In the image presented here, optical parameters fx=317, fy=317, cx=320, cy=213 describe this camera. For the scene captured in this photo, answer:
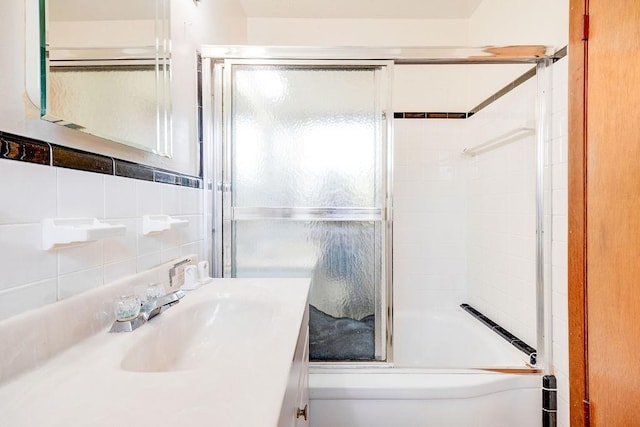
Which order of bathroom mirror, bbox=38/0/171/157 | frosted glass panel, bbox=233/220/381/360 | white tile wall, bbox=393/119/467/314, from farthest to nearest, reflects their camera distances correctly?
white tile wall, bbox=393/119/467/314
frosted glass panel, bbox=233/220/381/360
bathroom mirror, bbox=38/0/171/157

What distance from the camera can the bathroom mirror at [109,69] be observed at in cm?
67

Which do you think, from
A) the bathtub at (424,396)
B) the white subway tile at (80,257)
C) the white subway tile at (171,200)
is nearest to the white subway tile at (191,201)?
the white subway tile at (171,200)

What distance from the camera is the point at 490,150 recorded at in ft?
6.93

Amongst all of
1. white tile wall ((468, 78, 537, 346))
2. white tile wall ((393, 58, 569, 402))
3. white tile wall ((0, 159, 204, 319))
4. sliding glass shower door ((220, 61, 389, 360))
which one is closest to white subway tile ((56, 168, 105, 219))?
white tile wall ((0, 159, 204, 319))

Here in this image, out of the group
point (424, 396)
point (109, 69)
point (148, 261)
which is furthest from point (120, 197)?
point (424, 396)

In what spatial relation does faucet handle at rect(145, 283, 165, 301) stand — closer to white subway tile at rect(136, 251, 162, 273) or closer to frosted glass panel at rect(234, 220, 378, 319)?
white subway tile at rect(136, 251, 162, 273)

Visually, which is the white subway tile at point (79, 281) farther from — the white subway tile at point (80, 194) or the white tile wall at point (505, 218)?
the white tile wall at point (505, 218)

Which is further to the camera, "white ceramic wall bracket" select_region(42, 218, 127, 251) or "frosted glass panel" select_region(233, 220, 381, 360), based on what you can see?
"frosted glass panel" select_region(233, 220, 381, 360)

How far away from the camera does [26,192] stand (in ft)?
1.97

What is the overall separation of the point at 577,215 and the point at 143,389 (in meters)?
1.45

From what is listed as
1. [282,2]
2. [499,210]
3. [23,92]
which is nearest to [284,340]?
[23,92]

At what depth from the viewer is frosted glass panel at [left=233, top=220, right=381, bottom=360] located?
1.53m

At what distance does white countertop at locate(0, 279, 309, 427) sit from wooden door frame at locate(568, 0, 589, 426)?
1130 mm

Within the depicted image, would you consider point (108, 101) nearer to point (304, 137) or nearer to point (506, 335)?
point (304, 137)
